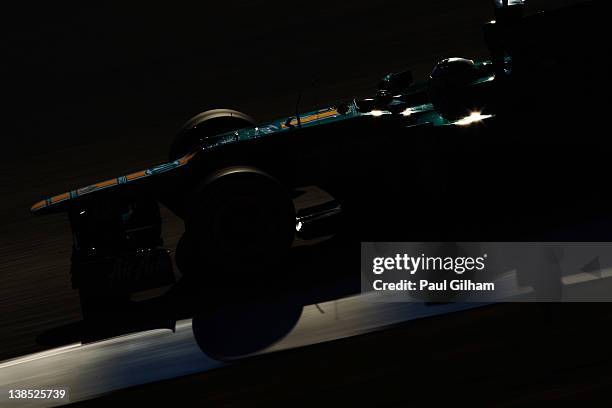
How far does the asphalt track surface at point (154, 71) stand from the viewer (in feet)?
26.8

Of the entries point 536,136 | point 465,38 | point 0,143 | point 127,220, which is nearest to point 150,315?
point 127,220

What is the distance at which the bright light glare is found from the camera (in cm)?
578

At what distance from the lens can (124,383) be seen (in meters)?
5.17

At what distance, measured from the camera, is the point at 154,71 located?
1050 cm

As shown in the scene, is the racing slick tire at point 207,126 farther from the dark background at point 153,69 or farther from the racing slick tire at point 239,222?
the racing slick tire at point 239,222

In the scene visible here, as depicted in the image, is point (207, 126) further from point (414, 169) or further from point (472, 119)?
point (472, 119)

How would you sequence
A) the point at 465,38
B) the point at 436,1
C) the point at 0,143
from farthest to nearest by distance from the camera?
1. the point at 436,1
2. the point at 465,38
3. the point at 0,143

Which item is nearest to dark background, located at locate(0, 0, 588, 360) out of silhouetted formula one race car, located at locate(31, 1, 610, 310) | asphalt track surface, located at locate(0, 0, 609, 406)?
asphalt track surface, located at locate(0, 0, 609, 406)

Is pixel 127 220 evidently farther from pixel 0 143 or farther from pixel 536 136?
pixel 0 143

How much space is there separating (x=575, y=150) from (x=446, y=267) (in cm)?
118

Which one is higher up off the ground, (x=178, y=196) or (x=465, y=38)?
(x=465, y=38)

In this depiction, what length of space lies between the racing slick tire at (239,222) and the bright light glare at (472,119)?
123 centimetres

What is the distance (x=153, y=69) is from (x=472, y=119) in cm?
567

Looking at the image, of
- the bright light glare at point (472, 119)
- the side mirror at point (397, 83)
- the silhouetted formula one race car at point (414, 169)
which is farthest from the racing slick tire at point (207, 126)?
the bright light glare at point (472, 119)
